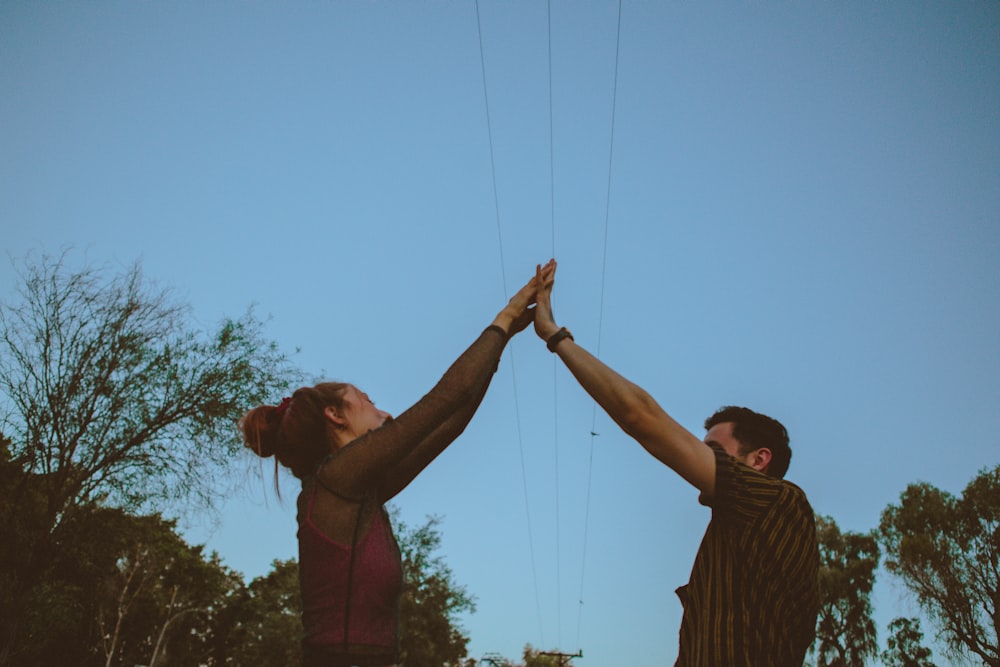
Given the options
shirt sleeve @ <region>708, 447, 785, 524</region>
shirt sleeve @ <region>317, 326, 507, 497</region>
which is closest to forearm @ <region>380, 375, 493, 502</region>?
shirt sleeve @ <region>317, 326, 507, 497</region>

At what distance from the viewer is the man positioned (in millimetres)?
1986

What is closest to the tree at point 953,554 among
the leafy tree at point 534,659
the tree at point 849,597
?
the tree at point 849,597

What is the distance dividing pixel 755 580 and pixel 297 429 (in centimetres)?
162

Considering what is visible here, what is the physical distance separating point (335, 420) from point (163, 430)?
15.3 m

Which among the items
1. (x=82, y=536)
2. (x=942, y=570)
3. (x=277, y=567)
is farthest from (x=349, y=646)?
(x=277, y=567)

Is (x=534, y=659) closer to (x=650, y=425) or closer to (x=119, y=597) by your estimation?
(x=119, y=597)

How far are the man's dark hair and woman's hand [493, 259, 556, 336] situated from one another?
37.2 inches

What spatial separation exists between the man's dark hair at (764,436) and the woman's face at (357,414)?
55.6 inches

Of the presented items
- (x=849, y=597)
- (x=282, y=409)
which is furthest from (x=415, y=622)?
(x=282, y=409)

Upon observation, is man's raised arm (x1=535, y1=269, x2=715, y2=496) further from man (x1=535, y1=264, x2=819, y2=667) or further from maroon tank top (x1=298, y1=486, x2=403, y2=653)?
maroon tank top (x1=298, y1=486, x2=403, y2=653)

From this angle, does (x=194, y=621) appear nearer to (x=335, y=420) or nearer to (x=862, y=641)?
(x=862, y=641)

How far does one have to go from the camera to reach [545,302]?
2.86m

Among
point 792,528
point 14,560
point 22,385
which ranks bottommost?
point 792,528

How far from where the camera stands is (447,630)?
3766 centimetres
